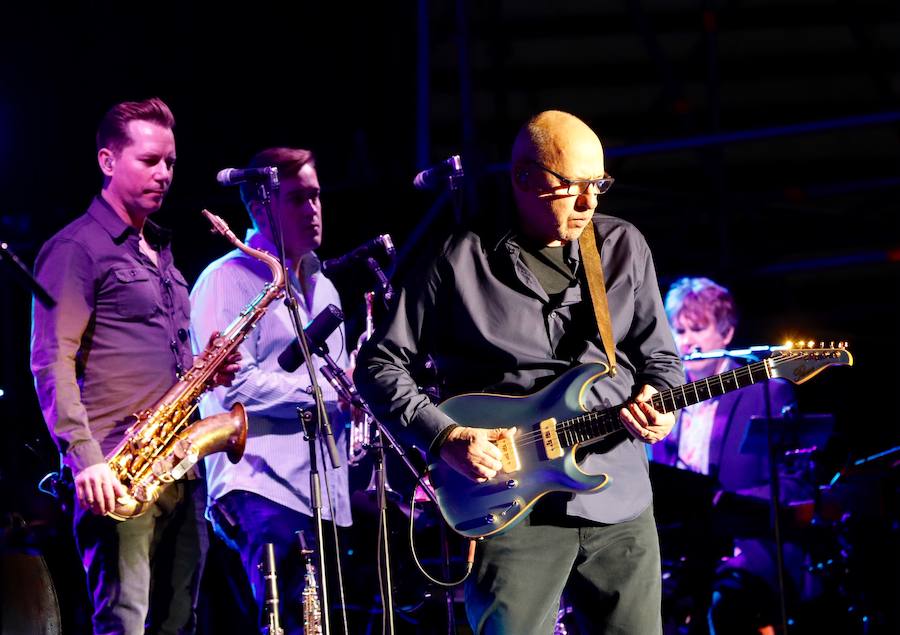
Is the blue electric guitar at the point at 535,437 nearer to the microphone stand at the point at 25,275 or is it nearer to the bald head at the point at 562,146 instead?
the bald head at the point at 562,146

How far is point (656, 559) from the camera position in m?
3.23

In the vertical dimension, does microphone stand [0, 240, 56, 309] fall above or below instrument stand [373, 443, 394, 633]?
above

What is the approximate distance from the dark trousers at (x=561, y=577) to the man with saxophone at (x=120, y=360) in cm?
139

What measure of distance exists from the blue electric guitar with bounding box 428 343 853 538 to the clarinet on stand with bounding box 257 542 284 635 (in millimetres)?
1106

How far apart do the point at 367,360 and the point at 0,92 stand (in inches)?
147

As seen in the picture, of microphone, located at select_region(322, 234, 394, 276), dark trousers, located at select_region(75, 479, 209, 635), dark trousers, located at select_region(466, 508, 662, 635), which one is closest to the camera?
dark trousers, located at select_region(466, 508, 662, 635)

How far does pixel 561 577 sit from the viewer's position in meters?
3.14

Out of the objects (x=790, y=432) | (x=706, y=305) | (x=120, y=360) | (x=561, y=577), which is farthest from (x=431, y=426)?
(x=706, y=305)

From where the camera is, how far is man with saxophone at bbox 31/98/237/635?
12.3 ft

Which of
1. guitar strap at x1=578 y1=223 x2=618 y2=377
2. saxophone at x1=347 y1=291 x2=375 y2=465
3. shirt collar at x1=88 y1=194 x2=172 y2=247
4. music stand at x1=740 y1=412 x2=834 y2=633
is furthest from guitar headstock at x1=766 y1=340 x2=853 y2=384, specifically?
shirt collar at x1=88 y1=194 x2=172 y2=247

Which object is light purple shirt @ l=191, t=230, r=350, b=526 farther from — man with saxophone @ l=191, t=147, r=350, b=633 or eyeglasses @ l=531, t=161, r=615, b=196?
eyeglasses @ l=531, t=161, r=615, b=196

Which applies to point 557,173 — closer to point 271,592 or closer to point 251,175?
point 251,175

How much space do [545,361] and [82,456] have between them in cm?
168

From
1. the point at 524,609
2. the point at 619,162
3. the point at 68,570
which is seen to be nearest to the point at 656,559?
the point at 524,609
